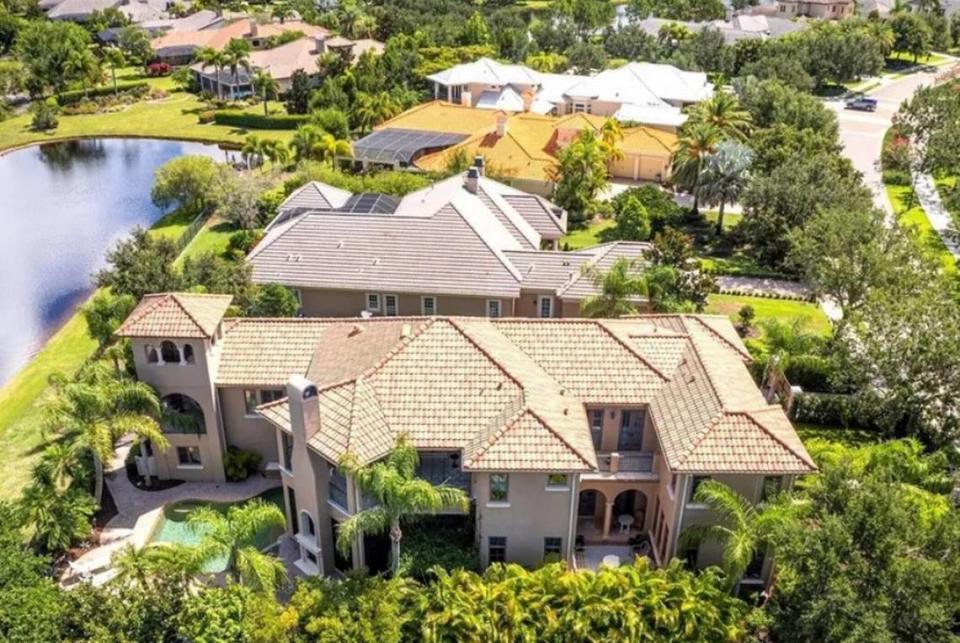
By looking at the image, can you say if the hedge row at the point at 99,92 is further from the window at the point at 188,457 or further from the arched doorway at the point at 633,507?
the arched doorway at the point at 633,507

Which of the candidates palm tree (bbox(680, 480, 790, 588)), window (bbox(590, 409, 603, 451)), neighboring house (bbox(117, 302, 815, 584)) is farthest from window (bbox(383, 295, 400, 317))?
palm tree (bbox(680, 480, 790, 588))

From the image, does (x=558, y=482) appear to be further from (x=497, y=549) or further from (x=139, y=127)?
(x=139, y=127)

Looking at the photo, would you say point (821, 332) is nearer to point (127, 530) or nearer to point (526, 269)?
point (526, 269)

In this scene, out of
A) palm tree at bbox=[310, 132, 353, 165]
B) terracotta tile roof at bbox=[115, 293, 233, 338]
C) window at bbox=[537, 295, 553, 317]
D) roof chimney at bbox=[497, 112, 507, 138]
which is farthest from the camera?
roof chimney at bbox=[497, 112, 507, 138]

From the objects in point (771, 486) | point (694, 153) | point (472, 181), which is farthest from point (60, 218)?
point (771, 486)

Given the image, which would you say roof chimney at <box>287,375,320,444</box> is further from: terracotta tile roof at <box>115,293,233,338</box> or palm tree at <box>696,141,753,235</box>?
palm tree at <box>696,141,753,235</box>

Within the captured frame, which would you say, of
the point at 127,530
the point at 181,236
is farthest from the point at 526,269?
the point at 181,236
